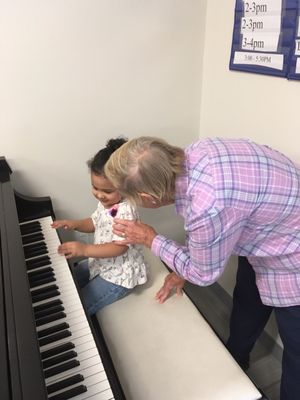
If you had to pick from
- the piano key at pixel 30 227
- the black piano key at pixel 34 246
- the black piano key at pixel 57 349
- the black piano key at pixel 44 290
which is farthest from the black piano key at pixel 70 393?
the piano key at pixel 30 227

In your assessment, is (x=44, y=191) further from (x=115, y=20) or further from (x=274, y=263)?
(x=274, y=263)

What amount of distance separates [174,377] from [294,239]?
20.6 inches

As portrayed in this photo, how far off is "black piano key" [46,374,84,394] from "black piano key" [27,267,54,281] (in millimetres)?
388

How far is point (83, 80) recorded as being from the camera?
4.62ft

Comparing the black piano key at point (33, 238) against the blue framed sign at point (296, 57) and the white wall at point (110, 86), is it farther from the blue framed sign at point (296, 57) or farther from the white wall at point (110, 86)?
the blue framed sign at point (296, 57)

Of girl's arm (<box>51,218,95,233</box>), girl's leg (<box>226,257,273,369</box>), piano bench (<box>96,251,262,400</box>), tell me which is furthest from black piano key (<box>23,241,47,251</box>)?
girl's leg (<box>226,257,273,369</box>)

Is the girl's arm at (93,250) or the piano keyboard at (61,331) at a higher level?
the girl's arm at (93,250)

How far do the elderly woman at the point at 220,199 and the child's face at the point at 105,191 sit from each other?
0.23 m

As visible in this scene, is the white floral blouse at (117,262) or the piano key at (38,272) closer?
the piano key at (38,272)

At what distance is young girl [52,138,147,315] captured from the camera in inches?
46.6

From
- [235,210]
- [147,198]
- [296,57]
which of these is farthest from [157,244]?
[296,57]

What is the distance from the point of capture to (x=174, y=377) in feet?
3.20

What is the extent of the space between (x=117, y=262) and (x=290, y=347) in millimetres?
651

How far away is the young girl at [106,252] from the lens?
118cm
